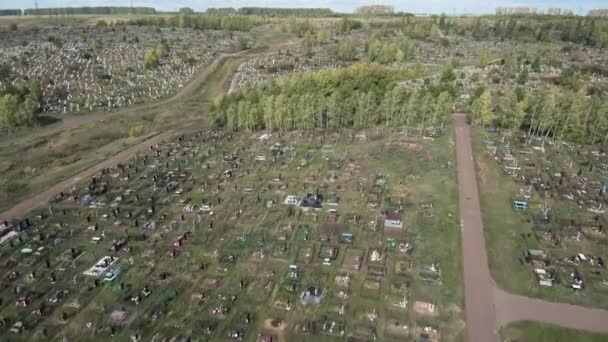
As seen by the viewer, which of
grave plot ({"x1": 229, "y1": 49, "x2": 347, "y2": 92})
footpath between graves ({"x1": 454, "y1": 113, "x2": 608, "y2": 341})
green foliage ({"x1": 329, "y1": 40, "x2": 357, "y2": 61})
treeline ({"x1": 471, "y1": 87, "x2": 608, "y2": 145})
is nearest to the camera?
footpath between graves ({"x1": 454, "y1": 113, "x2": 608, "y2": 341})

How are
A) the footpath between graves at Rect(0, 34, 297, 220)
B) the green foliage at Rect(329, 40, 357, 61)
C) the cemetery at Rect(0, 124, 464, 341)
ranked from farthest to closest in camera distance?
the green foliage at Rect(329, 40, 357, 61)
the footpath between graves at Rect(0, 34, 297, 220)
the cemetery at Rect(0, 124, 464, 341)

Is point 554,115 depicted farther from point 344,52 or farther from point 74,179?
point 344,52

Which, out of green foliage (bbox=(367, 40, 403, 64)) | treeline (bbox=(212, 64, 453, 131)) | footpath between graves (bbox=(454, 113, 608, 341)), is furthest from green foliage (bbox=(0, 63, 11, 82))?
footpath between graves (bbox=(454, 113, 608, 341))

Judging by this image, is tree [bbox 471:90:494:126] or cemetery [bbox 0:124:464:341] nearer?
cemetery [bbox 0:124:464:341]

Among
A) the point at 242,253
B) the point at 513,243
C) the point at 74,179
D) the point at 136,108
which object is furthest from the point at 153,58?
the point at 513,243

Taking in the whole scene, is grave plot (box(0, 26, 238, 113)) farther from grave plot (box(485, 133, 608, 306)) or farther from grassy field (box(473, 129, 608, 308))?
grave plot (box(485, 133, 608, 306))

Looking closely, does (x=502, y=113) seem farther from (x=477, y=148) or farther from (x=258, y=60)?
(x=258, y=60)
